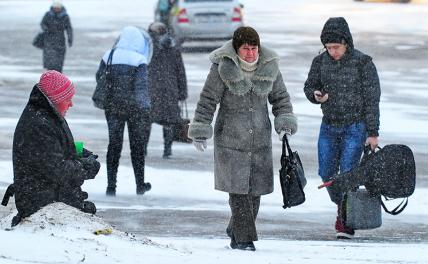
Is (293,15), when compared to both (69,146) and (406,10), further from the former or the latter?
(69,146)

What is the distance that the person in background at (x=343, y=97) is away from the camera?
985 cm

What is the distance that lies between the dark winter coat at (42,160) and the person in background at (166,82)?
20.2ft

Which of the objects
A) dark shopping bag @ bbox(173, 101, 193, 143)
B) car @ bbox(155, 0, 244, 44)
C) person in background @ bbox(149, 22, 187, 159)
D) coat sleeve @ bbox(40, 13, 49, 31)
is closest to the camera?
dark shopping bag @ bbox(173, 101, 193, 143)

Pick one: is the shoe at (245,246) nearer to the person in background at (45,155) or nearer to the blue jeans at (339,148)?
the blue jeans at (339,148)

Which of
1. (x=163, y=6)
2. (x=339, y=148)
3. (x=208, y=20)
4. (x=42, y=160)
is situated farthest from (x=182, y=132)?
(x=163, y=6)

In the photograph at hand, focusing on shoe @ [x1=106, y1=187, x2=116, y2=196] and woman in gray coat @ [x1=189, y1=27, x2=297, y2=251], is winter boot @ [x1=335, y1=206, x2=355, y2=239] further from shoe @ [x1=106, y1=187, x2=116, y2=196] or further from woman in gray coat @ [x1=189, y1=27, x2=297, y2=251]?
shoe @ [x1=106, y1=187, x2=116, y2=196]

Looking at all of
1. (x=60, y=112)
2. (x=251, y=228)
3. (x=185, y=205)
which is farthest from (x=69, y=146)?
(x=185, y=205)

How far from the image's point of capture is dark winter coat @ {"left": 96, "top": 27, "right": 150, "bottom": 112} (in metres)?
12.0

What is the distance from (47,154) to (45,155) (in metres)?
0.01

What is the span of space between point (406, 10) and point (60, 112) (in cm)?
3707

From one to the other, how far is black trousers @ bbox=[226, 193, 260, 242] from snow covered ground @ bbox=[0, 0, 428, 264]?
0.78ft

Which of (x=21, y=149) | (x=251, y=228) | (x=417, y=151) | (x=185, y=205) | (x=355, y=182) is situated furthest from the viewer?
(x=417, y=151)

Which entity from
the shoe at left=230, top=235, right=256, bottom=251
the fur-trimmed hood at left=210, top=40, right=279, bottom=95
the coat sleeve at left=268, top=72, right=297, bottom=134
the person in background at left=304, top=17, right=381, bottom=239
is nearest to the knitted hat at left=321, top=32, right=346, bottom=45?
the person in background at left=304, top=17, right=381, bottom=239

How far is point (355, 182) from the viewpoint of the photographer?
31.6 ft
